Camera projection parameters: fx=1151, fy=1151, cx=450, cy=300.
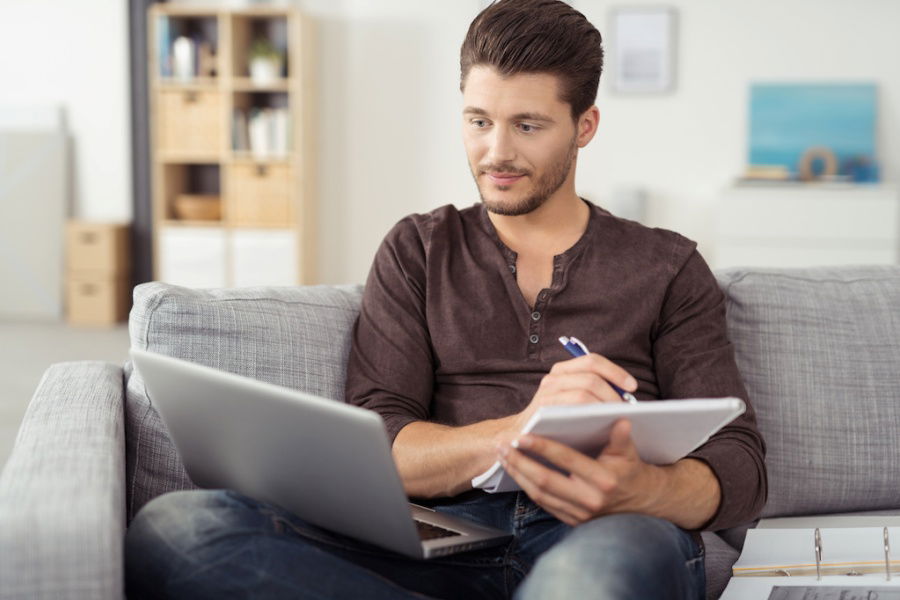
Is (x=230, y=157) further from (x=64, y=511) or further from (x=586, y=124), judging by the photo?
(x=64, y=511)

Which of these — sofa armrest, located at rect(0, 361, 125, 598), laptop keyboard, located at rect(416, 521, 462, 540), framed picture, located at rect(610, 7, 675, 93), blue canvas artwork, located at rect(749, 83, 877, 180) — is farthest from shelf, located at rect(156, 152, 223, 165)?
laptop keyboard, located at rect(416, 521, 462, 540)

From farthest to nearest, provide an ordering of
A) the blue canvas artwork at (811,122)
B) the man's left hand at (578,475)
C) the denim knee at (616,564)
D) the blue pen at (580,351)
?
1. the blue canvas artwork at (811,122)
2. the blue pen at (580,351)
3. the man's left hand at (578,475)
4. the denim knee at (616,564)

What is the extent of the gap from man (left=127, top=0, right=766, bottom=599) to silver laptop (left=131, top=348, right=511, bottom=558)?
0.16 feet

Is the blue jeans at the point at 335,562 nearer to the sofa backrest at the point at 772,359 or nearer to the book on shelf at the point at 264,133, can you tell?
the sofa backrest at the point at 772,359

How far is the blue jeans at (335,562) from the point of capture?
1.26 m

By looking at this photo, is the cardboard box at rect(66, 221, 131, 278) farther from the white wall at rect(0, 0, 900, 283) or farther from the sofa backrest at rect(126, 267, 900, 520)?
the sofa backrest at rect(126, 267, 900, 520)

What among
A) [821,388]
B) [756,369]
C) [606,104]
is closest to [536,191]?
[756,369]

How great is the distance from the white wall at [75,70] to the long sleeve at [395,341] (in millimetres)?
4962

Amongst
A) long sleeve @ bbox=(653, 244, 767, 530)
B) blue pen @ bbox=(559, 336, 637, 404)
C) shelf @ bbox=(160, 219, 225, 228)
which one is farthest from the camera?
shelf @ bbox=(160, 219, 225, 228)

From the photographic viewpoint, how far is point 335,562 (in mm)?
1357

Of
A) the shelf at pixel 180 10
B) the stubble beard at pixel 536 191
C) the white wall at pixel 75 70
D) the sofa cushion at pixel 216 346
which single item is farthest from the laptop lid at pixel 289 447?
the white wall at pixel 75 70

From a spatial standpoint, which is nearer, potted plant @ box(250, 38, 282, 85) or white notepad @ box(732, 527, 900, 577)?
white notepad @ box(732, 527, 900, 577)

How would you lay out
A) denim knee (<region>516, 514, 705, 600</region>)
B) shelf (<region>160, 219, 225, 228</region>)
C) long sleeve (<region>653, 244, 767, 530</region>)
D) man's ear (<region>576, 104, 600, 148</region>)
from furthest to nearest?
shelf (<region>160, 219, 225, 228</region>), man's ear (<region>576, 104, 600, 148</region>), long sleeve (<region>653, 244, 767, 530</region>), denim knee (<region>516, 514, 705, 600</region>)

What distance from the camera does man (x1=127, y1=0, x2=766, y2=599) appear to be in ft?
4.69
